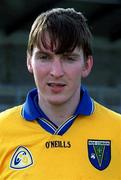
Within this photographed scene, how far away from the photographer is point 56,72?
2373 millimetres

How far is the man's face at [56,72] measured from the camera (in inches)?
94.3

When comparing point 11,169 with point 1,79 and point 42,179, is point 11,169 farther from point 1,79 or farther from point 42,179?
point 1,79

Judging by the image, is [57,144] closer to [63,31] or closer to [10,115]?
[10,115]

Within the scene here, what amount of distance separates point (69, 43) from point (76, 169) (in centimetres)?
45

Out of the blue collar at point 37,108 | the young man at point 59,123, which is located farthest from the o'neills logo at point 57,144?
the blue collar at point 37,108

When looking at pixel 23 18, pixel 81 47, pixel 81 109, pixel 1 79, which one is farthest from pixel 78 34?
pixel 1 79

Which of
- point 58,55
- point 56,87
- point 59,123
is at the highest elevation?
point 58,55

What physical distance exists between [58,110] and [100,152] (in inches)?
8.7

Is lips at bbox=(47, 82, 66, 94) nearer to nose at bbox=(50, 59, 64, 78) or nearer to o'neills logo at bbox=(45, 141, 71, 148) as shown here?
nose at bbox=(50, 59, 64, 78)

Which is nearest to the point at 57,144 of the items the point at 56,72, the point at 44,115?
the point at 44,115

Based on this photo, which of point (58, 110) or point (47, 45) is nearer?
point (47, 45)

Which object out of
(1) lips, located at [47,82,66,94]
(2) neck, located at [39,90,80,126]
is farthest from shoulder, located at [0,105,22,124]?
(1) lips, located at [47,82,66,94]

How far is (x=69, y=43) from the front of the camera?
242 cm

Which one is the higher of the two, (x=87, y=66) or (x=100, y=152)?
(x=87, y=66)
